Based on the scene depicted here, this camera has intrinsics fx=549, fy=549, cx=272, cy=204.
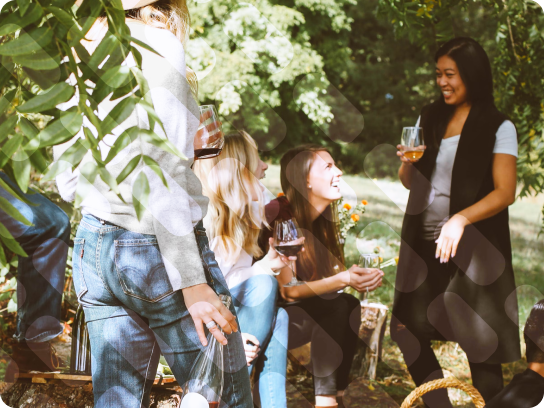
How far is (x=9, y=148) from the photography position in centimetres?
63

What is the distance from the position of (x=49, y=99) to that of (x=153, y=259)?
0.48 metres

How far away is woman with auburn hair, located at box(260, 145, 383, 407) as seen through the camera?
217 cm

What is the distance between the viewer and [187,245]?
987 mm

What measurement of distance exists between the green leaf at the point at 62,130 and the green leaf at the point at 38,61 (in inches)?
2.3

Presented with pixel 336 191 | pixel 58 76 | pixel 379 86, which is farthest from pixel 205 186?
pixel 379 86

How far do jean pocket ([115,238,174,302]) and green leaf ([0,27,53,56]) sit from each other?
1.57 ft

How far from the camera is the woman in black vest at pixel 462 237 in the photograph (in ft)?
6.81

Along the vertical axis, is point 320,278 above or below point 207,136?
below

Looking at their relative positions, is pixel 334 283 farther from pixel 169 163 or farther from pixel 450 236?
pixel 169 163

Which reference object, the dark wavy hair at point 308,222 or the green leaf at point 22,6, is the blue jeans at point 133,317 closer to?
the green leaf at point 22,6

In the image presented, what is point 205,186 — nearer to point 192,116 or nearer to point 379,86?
point 192,116

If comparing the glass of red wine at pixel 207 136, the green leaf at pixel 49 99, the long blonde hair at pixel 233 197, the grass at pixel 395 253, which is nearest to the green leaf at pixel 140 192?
the green leaf at pixel 49 99

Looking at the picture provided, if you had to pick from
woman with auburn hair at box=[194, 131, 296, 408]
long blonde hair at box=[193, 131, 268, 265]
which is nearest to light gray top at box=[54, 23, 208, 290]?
woman with auburn hair at box=[194, 131, 296, 408]

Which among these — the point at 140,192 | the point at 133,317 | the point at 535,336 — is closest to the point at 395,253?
the point at 535,336
